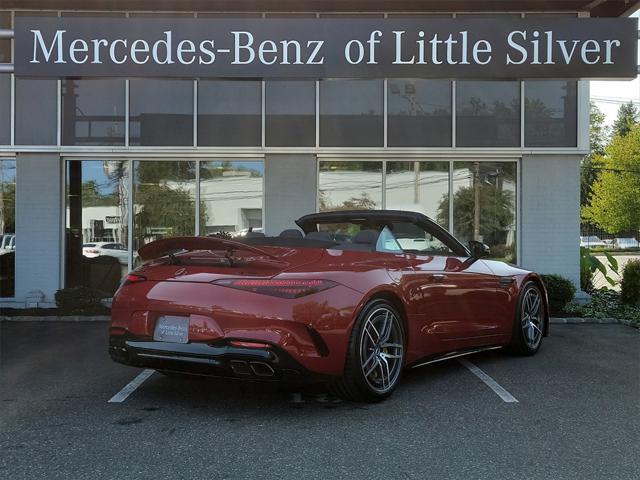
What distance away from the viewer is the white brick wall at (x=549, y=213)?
10508mm

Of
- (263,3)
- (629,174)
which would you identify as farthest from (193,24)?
(629,174)

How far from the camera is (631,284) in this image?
33.8ft

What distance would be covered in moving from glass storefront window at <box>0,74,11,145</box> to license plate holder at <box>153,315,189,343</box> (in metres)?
8.10

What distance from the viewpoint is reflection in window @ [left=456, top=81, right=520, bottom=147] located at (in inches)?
418

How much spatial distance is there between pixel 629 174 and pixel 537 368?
107 ft

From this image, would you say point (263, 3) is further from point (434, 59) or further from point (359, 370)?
point (359, 370)

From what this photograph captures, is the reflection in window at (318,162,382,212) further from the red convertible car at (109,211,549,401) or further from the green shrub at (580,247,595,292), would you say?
the red convertible car at (109,211,549,401)

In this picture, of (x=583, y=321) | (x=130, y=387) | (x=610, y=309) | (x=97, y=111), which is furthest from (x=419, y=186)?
(x=130, y=387)

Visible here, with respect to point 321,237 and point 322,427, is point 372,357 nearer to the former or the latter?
point 322,427

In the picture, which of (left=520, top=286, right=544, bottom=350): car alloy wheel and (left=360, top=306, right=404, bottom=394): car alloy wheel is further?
(left=520, top=286, right=544, bottom=350): car alloy wheel

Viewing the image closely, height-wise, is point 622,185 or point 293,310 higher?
point 622,185

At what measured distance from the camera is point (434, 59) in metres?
7.05

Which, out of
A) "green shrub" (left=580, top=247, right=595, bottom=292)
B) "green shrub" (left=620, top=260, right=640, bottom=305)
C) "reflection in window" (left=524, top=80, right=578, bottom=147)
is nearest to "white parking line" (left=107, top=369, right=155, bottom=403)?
"reflection in window" (left=524, top=80, right=578, bottom=147)

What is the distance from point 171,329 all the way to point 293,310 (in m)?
0.88
